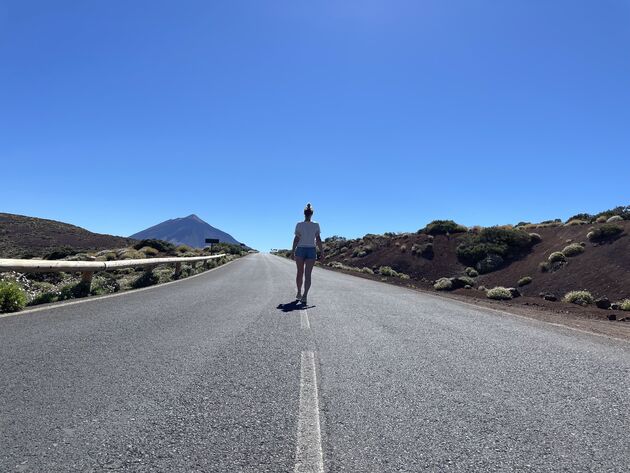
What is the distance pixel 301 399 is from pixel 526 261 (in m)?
27.4

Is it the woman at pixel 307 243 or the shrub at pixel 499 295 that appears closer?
the woman at pixel 307 243

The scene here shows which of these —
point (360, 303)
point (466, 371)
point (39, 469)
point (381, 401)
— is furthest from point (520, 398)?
point (360, 303)

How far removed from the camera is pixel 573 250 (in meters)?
24.8

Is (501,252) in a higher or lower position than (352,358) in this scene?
higher

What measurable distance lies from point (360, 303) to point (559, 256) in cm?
1802

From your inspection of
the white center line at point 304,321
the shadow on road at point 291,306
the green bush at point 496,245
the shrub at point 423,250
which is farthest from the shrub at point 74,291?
the shrub at point 423,250

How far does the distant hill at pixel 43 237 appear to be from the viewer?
4341cm

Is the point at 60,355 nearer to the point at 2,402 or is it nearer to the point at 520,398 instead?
the point at 2,402

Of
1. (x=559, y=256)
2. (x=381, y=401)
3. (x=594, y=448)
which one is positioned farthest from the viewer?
(x=559, y=256)

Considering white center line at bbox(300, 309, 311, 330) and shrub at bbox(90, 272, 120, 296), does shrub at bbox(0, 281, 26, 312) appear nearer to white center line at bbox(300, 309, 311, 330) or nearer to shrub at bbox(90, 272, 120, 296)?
shrub at bbox(90, 272, 120, 296)

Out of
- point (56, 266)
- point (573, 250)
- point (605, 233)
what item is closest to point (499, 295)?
point (573, 250)

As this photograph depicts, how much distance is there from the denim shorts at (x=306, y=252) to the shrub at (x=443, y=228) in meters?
36.5

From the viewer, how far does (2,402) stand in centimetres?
347

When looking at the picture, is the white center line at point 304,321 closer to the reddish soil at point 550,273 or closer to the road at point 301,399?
the road at point 301,399
